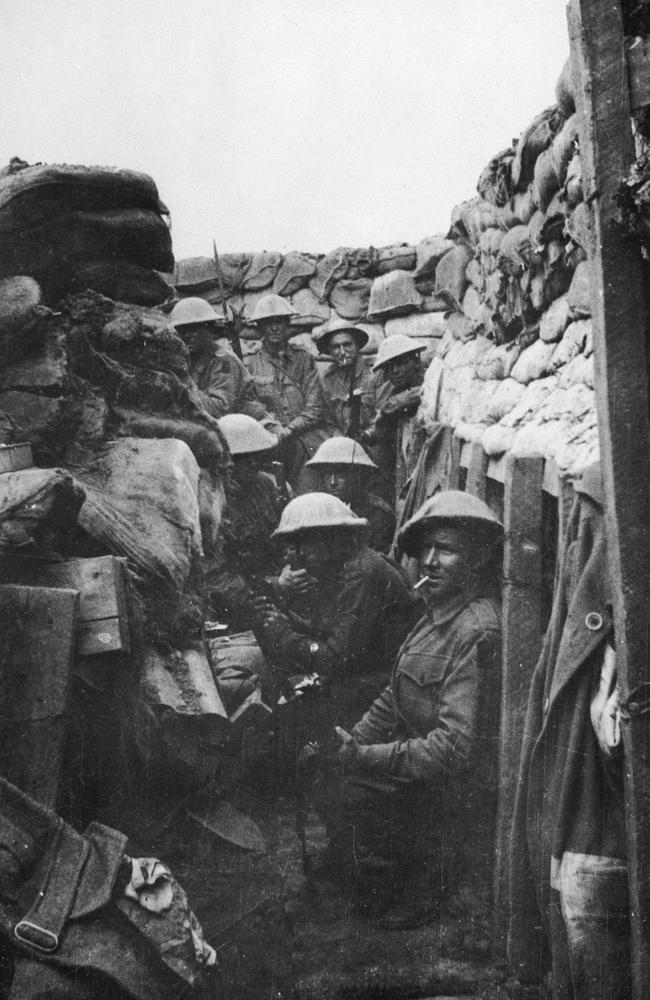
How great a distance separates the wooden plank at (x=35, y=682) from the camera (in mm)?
3252

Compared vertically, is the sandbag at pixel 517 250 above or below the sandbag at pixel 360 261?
below

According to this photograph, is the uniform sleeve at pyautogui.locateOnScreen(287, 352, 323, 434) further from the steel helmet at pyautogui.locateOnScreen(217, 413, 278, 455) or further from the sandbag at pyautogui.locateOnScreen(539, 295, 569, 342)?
the sandbag at pyautogui.locateOnScreen(539, 295, 569, 342)

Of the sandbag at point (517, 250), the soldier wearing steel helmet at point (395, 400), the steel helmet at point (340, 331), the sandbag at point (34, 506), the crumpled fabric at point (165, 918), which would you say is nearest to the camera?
the crumpled fabric at point (165, 918)

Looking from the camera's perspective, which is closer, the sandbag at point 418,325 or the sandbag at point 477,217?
the sandbag at point 477,217

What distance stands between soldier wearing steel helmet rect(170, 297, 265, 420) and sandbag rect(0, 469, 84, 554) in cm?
503

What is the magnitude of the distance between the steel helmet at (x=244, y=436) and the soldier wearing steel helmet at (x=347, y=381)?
237cm

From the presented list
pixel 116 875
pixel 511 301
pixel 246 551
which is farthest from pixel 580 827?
pixel 246 551

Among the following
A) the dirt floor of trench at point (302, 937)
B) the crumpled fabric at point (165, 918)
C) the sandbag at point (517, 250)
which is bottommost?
the dirt floor of trench at point (302, 937)

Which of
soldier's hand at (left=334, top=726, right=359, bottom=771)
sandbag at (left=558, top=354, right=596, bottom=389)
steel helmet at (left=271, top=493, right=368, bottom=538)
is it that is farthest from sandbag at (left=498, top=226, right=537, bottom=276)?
soldier's hand at (left=334, top=726, right=359, bottom=771)

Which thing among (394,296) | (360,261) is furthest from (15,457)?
(360,261)

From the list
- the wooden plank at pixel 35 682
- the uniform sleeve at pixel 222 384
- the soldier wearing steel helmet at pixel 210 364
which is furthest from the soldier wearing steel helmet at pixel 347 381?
the wooden plank at pixel 35 682

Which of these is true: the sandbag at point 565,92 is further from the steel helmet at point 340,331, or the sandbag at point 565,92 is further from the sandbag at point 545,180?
the steel helmet at point 340,331

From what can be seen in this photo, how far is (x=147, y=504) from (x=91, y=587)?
1.07 meters

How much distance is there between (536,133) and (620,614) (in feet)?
9.92
